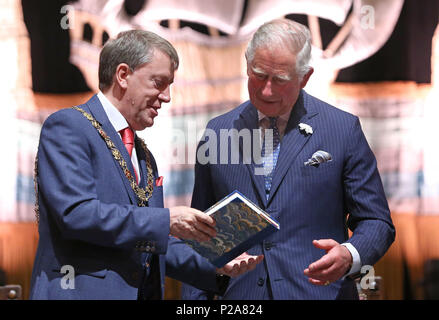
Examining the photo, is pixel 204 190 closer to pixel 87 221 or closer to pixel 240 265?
pixel 240 265

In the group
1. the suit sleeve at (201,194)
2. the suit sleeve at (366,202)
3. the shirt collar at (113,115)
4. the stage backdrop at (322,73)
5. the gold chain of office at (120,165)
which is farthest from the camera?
the stage backdrop at (322,73)

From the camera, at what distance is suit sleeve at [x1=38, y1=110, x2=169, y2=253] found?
1901 millimetres

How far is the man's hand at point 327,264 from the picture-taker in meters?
2.13

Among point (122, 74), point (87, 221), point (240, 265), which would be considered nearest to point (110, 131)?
point (122, 74)

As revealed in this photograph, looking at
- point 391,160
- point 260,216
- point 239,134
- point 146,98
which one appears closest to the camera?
point 260,216

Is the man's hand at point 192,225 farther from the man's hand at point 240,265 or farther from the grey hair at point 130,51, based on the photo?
the grey hair at point 130,51

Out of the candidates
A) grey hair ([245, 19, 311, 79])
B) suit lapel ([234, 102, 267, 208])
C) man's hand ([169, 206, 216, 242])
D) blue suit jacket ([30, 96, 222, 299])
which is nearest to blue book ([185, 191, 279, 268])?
man's hand ([169, 206, 216, 242])

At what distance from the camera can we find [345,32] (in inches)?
161

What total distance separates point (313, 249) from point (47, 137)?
3.22ft

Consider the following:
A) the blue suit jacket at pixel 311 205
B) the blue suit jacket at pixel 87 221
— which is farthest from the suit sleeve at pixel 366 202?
the blue suit jacket at pixel 87 221

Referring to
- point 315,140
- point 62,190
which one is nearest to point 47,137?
point 62,190

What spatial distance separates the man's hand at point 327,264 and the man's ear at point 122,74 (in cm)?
82

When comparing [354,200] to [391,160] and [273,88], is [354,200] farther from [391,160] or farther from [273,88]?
[391,160]

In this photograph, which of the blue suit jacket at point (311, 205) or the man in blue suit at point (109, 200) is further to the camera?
the blue suit jacket at point (311, 205)
